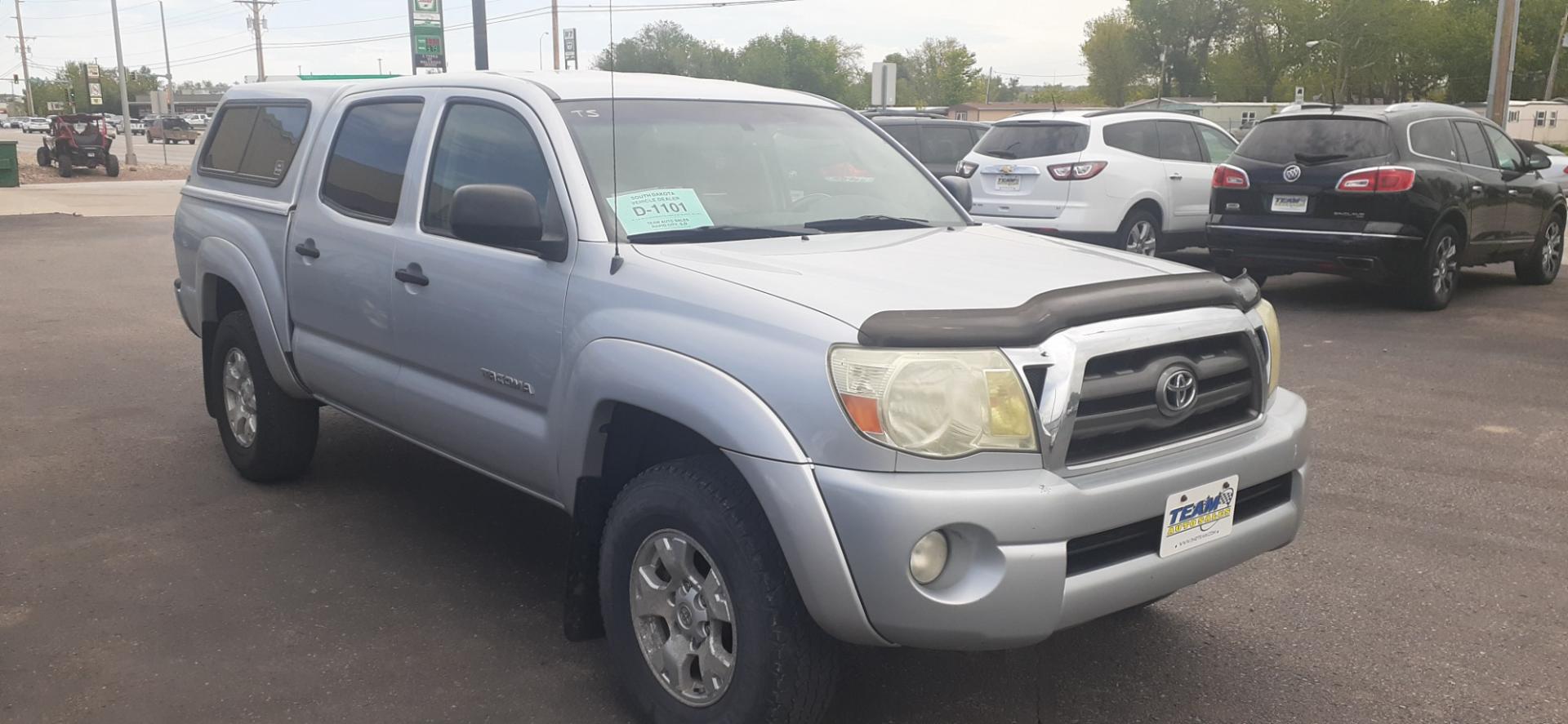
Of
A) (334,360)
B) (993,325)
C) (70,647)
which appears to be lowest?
(70,647)

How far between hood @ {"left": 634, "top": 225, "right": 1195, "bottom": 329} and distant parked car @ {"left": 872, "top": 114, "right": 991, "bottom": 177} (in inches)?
463

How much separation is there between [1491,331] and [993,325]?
26.3 ft

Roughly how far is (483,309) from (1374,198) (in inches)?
312

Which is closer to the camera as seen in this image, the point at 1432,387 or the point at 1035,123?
the point at 1432,387

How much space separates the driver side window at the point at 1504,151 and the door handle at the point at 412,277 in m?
10.0

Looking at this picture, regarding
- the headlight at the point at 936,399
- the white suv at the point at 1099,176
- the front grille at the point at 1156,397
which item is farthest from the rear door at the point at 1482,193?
the headlight at the point at 936,399

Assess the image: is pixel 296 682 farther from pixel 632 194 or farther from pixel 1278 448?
pixel 1278 448

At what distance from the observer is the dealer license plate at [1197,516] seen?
2936 millimetres

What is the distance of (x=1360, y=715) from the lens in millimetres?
3326

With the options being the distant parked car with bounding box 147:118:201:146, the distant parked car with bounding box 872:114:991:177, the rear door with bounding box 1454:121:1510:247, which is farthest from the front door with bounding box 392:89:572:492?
the distant parked car with bounding box 147:118:201:146

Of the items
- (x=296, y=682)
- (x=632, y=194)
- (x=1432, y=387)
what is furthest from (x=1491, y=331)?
(x=296, y=682)

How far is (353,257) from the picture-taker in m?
4.43

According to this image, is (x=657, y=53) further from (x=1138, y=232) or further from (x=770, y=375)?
(x=1138, y=232)

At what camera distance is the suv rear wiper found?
382 inches
